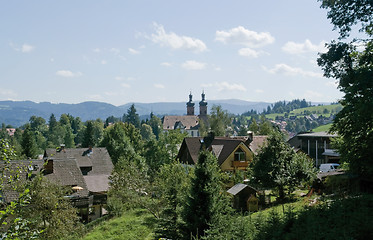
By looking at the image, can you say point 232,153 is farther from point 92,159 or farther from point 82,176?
point 92,159

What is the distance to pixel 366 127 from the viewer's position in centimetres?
1834

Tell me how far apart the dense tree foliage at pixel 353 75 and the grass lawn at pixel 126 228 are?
15.0m

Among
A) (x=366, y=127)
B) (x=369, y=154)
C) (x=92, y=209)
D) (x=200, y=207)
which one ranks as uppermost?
(x=366, y=127)

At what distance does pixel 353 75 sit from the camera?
53.3ft

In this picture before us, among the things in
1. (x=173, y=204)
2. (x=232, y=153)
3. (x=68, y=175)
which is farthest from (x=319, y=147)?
(x=68, y=175)

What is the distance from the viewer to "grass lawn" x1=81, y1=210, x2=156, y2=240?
2771 cm

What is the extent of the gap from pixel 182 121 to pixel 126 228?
13192cm

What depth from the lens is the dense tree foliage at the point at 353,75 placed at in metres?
15.5

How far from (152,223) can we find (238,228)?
18013mm

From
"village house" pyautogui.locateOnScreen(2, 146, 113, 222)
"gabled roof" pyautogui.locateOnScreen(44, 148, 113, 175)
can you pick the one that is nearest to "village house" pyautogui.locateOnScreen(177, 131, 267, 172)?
"village house" pyautogui.locateOnScreen(2, 146, 113, 222)

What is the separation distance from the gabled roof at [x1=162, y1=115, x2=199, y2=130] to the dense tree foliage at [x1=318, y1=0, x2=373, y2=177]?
13543cm

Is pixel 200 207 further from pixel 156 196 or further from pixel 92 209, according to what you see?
pixel 92 209

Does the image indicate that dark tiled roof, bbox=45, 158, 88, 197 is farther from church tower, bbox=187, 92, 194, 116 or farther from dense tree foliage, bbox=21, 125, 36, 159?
church tower, bbox=187, 92, 194, 116

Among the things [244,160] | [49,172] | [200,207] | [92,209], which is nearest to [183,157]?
[244,160]
